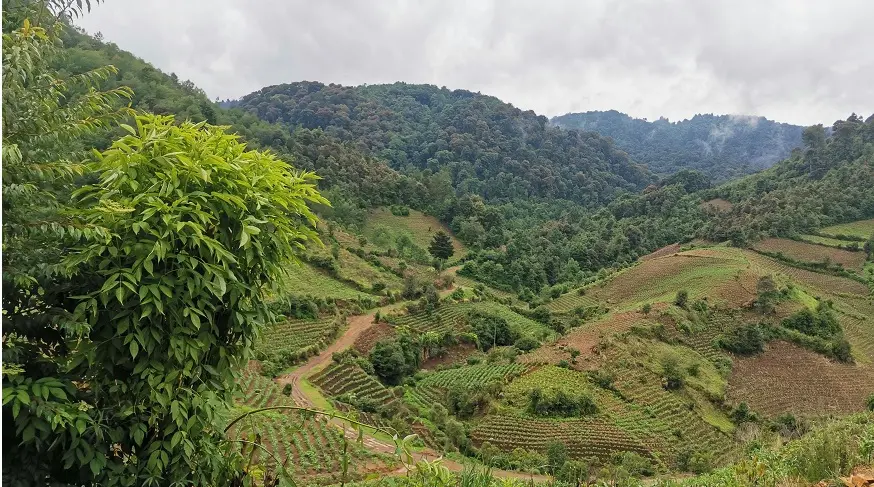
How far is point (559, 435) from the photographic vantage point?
21.0 m

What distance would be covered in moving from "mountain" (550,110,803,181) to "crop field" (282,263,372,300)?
104 m

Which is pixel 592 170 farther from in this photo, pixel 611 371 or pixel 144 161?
pixel 144 161

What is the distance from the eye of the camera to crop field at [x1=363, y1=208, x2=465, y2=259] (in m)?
56.8

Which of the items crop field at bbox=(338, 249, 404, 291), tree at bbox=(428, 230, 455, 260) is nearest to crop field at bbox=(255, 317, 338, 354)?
crop field at bbox=(338, 249, 404, 291)

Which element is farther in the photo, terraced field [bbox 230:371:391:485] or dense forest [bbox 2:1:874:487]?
terraced field [bbox 230:371:391:485]

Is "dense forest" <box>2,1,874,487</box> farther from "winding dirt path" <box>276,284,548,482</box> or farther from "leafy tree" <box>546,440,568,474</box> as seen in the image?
"winding dirt path" <box>276,284,548,482</box>

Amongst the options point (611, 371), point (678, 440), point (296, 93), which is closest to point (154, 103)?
point (611, 371)

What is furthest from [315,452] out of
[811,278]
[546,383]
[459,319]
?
[811,278]

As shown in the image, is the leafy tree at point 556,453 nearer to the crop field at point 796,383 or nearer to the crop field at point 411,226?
the crop field at point 796,383

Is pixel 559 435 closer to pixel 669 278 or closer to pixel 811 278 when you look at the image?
pixel 669 278

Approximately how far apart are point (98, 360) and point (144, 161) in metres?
0.95

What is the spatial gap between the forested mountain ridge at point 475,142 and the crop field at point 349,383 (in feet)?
200

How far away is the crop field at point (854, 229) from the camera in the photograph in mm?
49875

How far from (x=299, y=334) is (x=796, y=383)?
91.8 ft
